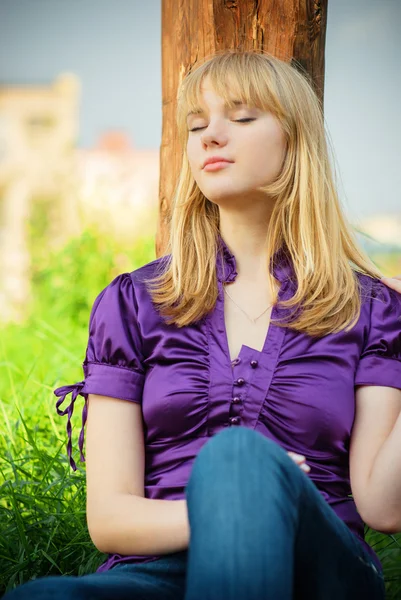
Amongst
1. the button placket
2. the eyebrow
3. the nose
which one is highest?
the eyebrow

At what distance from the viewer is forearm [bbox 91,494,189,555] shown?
1.59 m

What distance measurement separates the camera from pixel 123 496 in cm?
168

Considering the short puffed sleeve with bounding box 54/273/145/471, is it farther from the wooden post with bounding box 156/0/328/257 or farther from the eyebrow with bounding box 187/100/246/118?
the wooden post with bounding box 156/0/328/257

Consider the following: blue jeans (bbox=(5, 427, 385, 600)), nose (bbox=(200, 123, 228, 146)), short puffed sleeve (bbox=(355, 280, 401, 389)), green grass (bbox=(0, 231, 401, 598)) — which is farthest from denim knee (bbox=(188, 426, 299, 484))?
green grass (bbox=(0, 231, 401, 598))

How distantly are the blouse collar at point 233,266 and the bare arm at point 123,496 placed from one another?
39 cm

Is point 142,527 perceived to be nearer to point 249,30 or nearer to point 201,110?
point 201,110

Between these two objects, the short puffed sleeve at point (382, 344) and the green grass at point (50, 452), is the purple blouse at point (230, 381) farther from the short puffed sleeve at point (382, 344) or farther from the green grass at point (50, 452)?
the green grass at point (50, 452)

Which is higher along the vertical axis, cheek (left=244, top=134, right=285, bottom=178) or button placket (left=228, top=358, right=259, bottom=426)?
cheek (left=244, top=134, right=285, bottom=178)

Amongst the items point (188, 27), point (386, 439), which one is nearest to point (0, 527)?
point (386, 439)

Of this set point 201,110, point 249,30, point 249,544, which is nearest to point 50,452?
point 201,110

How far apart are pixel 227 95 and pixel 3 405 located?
5.44 feet

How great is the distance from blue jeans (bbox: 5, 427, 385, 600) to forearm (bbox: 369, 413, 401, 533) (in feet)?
0.39

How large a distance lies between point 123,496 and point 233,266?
61 centimetres

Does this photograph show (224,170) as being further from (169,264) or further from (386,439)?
(386,439)
